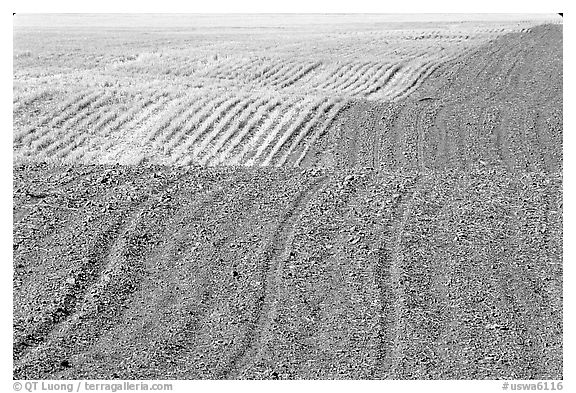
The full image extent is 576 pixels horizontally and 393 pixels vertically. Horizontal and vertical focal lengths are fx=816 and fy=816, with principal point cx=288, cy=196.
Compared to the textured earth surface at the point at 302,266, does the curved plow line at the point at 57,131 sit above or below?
above

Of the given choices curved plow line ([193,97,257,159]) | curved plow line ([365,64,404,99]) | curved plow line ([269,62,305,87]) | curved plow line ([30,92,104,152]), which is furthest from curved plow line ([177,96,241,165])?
curved plow line ([365,64,404,99])

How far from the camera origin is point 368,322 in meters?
7.68

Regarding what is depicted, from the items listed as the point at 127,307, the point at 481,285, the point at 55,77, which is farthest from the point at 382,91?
the point at 127,307

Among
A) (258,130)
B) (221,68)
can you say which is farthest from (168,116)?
(221,68)

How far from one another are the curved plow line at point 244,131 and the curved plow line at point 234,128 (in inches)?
3.7

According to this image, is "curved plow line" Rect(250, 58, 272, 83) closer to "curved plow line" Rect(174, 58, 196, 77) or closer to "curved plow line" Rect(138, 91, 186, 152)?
"curved plow line" Rect(174, 58, 196, 77)

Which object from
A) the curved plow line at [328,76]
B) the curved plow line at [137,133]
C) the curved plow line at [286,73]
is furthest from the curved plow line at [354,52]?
the curved plow line at [137,133]

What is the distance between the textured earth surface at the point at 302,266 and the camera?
23.8ft

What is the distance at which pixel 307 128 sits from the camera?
45.7 ft

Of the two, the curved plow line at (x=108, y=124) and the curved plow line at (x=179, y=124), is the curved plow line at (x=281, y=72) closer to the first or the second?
the curved plow line at (x=179, y=124)

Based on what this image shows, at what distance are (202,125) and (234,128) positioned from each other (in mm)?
603

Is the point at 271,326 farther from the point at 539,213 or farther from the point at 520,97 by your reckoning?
the point at 520,97

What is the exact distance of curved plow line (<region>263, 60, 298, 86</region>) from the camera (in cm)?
1862

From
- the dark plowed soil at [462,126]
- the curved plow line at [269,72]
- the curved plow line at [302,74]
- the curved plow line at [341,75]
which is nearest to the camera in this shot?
the dark plowed soil at [462,126]
